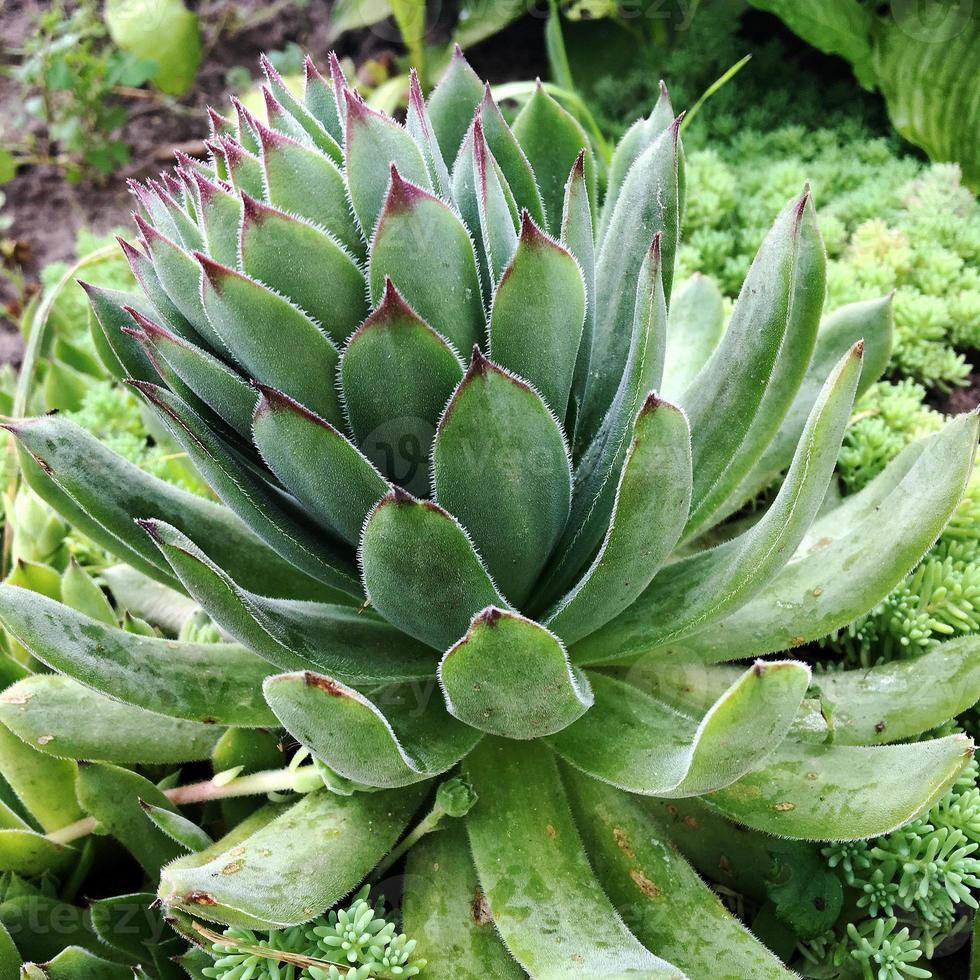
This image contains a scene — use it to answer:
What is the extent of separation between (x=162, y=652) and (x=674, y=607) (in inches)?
23.2

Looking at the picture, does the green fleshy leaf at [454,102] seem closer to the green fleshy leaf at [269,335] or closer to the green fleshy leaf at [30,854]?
the green fleshy leaf at [269,335]

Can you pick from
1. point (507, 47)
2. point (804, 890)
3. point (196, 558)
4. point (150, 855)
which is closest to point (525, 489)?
point (196, 558)

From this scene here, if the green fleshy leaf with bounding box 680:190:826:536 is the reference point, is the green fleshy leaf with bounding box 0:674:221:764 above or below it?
below

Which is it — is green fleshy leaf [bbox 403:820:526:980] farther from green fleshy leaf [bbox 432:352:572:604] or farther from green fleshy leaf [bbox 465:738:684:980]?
green fleshy leaf [bbox 432:352:572:604]

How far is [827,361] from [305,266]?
81 centimetres

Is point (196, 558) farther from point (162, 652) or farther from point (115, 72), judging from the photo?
point (115, 72)

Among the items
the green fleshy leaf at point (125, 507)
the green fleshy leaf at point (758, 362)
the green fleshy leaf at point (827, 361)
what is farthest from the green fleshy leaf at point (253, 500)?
the green fleshy leaf at point (827, 361)

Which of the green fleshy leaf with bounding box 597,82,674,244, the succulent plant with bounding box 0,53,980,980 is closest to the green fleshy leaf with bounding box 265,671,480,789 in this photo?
the succulent plant with bounding box 0,53,980,980

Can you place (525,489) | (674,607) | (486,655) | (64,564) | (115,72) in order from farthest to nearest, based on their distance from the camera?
1. (115,72)
2. (64,564)
3. (674,607)
4. (525,489)
5. (486,655)

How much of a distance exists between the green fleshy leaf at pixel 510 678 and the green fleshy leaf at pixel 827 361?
1.80 feet

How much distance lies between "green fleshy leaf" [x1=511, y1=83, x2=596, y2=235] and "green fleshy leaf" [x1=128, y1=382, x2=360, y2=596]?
1.72ft

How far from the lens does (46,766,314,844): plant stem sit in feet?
3.67

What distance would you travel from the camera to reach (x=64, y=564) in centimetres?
158

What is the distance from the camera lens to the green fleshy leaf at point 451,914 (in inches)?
39.8
